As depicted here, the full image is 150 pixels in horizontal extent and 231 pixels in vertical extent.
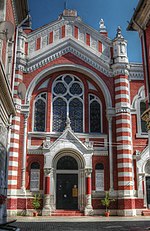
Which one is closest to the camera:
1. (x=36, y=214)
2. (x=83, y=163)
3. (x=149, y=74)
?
(x=149, y=74)

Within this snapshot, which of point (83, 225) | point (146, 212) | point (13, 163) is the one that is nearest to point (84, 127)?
point (13, 163)

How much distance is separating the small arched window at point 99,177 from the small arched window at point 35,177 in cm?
405

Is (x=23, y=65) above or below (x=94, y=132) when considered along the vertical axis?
above

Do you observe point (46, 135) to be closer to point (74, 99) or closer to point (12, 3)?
point (74, 99)

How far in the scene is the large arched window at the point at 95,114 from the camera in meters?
23.5

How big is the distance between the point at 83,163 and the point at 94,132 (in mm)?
2616

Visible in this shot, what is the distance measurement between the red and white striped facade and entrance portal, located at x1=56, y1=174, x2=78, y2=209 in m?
0.20

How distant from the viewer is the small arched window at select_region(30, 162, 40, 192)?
70.1 ft

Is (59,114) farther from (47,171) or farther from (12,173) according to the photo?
(12,173)

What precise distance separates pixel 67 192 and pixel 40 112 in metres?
6.02

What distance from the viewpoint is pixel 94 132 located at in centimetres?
2331

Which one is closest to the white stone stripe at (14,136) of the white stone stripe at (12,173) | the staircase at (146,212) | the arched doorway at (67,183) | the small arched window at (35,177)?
the small arched window at (35,177)

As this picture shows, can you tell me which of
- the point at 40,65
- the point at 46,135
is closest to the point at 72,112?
the point at 46,135

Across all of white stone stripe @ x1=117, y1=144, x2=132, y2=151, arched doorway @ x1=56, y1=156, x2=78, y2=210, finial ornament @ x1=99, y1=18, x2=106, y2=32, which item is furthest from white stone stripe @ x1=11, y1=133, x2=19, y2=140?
finial ornament @ x1=99, y1=18, x2=106, y2=32
